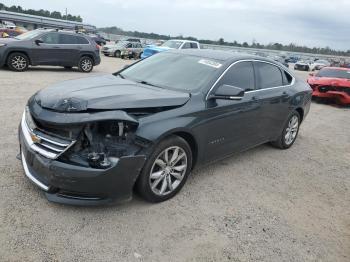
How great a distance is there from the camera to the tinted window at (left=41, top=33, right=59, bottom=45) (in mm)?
13547

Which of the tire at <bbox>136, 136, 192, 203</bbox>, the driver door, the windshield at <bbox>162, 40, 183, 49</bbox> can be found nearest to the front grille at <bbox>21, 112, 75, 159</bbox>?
the tire at <bbox>136, 136, 192, 203</bbox>

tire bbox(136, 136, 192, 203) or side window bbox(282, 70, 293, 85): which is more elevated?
side window bbox(282, 70, 293, 85)

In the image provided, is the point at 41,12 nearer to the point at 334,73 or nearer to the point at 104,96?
the point at 334,73

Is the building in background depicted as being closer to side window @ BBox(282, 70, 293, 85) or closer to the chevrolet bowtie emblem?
side window @ BBox(282, 70, 293, 85)

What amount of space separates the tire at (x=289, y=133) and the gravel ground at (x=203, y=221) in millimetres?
890

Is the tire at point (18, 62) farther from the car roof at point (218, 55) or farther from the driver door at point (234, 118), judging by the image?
the driver door at point (234, 118)

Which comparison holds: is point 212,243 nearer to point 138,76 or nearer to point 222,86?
point 222,86

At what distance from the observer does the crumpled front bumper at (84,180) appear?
3.26 metres

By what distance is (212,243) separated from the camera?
11.0ft

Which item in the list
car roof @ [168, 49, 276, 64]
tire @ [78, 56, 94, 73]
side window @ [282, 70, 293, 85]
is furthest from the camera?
tire @ [78, 56, 94, 73]

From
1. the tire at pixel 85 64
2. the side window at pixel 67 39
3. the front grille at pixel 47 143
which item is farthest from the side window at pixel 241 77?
the tire at pixel 85 64

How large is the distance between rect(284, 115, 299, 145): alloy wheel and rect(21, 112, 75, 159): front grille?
4299mm

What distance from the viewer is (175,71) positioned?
4797 millimetres

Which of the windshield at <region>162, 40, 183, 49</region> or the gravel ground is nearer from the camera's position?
the gravel ground
